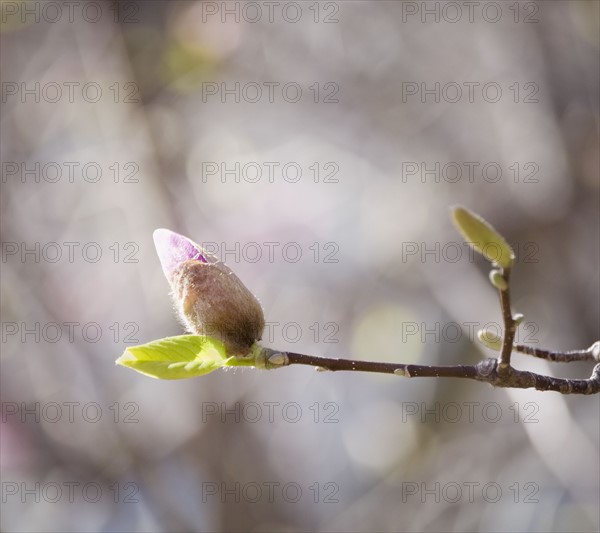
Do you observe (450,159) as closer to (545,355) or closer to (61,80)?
(61,80)

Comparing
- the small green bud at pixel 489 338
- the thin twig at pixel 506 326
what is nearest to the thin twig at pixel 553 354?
the small green bud at pixel 489 338

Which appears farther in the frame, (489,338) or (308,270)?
(308,270)

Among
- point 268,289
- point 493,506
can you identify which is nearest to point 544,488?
point 493,506

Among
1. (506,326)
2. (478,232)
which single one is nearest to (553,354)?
(506,326)

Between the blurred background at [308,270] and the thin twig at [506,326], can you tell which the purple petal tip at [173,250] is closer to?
the thin twig at [506,326]

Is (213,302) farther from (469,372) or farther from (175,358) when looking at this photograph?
(469,372)

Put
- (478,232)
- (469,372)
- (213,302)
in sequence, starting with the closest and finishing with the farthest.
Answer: (478,232), (469,372), (213,302)
